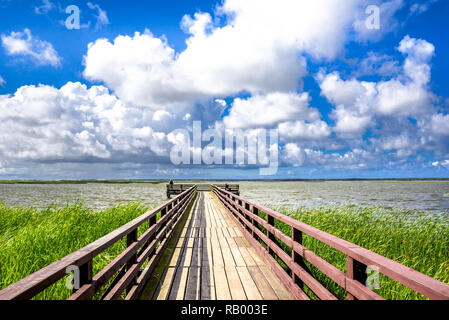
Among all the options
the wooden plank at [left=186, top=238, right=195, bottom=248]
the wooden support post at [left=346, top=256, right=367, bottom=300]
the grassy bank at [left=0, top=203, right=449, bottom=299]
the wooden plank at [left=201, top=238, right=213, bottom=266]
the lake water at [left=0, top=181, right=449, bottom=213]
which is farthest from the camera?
the lake water at [left=0, top=181, right=449, bottom=213]

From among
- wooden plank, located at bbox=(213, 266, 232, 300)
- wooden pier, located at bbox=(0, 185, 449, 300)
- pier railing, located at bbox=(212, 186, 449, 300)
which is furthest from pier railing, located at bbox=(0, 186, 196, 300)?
pier railing, located at bbox=(212, 186, 449, 300)

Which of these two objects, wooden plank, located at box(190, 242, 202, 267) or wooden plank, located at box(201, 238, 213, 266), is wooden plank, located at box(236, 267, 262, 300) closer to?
wooden plank, located at box(201, 238, 213, 266)

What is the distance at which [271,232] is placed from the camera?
514 centimetres

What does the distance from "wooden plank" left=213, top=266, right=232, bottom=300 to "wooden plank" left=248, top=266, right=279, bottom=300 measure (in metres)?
0.49

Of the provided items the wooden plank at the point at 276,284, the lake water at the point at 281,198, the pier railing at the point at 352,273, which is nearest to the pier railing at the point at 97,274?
the wooden plank at the point at 276,284

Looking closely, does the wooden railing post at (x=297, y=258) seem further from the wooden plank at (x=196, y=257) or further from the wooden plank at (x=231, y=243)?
the wooden plank at (x=231, y=243)

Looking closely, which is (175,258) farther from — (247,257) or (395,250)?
(395,250)

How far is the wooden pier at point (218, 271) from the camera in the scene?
202 centimetres

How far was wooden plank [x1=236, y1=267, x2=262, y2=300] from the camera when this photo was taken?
12.8ft

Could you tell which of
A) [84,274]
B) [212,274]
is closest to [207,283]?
[212,274]

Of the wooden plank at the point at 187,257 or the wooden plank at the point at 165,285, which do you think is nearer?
the wooden plank at the point at 165,285
